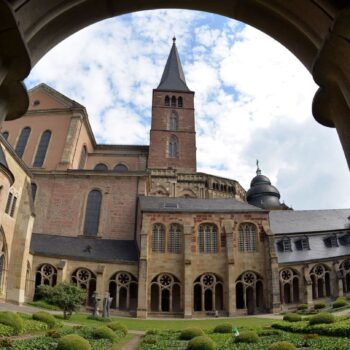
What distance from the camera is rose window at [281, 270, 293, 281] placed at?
35.4 metres

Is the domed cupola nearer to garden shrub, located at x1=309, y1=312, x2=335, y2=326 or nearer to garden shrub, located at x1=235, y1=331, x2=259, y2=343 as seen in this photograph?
garden shrub, located at x1=309, y1=312, x2=335, y2=326

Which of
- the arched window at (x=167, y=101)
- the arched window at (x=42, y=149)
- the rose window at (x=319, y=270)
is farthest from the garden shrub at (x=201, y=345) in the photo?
the arched window at (x=167, y=101)

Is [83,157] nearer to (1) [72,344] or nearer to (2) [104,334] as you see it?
(2) [104,334]

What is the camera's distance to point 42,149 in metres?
45.4

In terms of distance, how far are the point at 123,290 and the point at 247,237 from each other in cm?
1285

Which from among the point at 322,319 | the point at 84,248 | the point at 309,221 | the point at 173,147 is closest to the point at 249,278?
the point at 309,221

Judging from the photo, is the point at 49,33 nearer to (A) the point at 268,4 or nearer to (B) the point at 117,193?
(A) the point at 268,4

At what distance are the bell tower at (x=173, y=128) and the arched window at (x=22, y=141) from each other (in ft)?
55.4

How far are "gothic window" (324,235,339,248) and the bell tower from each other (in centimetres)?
2084

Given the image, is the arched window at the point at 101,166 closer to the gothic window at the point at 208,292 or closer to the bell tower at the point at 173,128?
the bell tower at the point at 173,128

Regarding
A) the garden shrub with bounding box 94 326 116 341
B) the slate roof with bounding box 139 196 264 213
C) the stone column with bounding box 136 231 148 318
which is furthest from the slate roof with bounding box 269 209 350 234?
the garden shrub with bounding box 94 326 116 341

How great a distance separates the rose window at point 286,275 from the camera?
3541 centimetres

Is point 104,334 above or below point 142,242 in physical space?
below

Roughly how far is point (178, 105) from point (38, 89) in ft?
72.4
